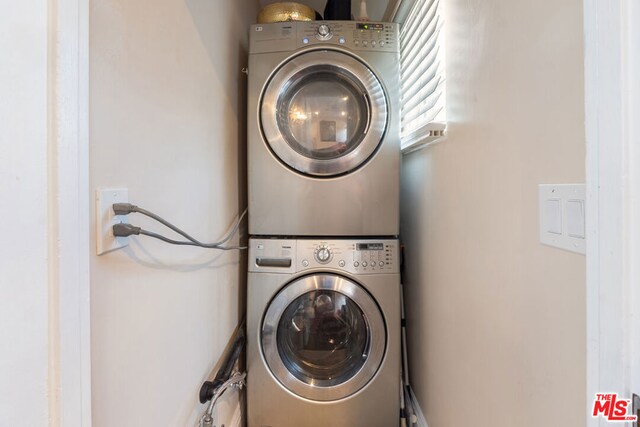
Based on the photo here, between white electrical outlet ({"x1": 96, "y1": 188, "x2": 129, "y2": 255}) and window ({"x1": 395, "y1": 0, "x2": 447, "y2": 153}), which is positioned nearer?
white electrical outlet ({"x1": 96, "y1": 188, "x2": 129, "y2": 255})

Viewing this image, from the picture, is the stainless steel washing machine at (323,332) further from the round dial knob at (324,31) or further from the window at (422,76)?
the round dial knob at (324,31)

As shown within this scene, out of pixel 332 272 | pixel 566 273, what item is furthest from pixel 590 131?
pixel 332 272

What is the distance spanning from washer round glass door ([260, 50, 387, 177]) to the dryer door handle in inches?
17.6

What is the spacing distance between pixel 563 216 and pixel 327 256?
3.31 feet

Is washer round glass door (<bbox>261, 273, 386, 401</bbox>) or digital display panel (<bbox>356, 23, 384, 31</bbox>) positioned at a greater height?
digital display panel (<bbox>356, 23, 384, 31</bbox>)

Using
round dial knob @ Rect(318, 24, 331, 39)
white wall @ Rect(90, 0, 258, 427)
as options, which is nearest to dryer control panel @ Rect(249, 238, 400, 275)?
white wall @ Rect(90, 0, 258, 427)

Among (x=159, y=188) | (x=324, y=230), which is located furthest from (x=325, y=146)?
(x=159, y=188)

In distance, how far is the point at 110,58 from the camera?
25.1 inches

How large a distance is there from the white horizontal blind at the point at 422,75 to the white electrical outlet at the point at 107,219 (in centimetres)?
106

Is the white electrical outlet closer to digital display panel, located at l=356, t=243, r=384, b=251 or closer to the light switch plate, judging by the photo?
the light switch plate

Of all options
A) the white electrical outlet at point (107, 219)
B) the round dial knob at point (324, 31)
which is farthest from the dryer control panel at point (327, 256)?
the round dial knob at point (324, 31)

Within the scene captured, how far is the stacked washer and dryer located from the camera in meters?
1.44

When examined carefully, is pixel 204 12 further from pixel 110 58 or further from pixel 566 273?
pixel 566 273
